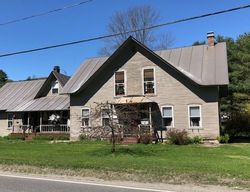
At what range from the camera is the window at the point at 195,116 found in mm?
27141

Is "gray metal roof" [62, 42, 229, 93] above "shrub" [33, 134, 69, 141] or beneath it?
above

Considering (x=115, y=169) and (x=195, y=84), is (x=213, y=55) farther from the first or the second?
(x=115, y=169)

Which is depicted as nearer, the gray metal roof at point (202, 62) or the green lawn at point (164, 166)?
the green lawn at point (164, 166)

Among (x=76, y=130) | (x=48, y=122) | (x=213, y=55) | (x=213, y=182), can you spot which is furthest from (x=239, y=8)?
(x=48, y=122)

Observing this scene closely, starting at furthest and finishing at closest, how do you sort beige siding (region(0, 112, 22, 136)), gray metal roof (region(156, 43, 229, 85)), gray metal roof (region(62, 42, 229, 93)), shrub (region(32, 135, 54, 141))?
beige siding (region(0, 112, 22, 136)) → shrub (region(32, 135, 54, 141)) → gray metal roof (region(62, 42, 229, 93)) → gray metal roof (region(156, 43, 229, 85))

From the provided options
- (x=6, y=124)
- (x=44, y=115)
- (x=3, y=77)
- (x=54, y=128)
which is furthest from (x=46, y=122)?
(x=3, y=77)

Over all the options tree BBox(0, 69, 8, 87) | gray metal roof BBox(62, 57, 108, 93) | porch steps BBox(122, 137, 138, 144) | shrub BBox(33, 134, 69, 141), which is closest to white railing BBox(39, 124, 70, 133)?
shrub BBox(33, 134, 69, 141)

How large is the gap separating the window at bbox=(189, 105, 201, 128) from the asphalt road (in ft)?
56.7

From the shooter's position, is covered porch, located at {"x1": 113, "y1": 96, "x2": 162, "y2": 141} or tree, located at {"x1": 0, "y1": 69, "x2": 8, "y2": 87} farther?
tree, located at {"x1": 0, "y1": 69, "x2": 8, "y2": 87}

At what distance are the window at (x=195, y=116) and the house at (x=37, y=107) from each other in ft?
38.6

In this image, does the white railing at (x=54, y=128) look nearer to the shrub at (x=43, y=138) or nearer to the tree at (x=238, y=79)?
the shrub at (x=43, y=138)

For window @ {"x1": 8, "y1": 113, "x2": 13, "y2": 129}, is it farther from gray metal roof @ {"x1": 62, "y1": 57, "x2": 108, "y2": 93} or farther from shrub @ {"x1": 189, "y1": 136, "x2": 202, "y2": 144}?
shrub @ {"x1": 189, "y1": 136, "x2": 202, "y2": 144}

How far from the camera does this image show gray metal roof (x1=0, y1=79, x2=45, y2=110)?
39562mm

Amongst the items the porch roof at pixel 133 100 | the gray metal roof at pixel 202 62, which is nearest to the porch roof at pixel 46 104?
the porch roof at pixel 133 100
